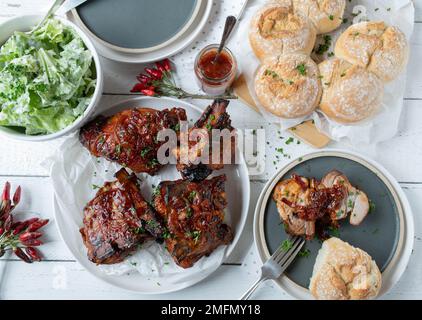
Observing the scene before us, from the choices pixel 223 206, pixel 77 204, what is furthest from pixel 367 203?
pixel 77 204

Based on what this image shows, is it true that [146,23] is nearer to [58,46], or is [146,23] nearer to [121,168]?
[58,46]

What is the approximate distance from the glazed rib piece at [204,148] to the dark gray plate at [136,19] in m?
0.65

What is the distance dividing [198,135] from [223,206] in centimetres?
44

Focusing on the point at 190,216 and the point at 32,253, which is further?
the point at 32,253

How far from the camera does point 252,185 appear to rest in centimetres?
307

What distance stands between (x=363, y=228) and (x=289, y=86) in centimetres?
99

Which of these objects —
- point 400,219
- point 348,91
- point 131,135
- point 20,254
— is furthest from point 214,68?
Result: point 20,254

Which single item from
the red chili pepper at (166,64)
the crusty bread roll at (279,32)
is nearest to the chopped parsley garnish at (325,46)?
the crusty bread roll at (279,32)

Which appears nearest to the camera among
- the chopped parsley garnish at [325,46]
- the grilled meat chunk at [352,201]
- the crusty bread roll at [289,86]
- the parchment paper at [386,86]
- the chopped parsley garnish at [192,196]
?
the chopped parsley garnish at [192,196]

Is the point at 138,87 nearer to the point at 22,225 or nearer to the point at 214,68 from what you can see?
the point at 214,68

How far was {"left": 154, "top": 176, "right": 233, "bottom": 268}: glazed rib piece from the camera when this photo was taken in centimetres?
267

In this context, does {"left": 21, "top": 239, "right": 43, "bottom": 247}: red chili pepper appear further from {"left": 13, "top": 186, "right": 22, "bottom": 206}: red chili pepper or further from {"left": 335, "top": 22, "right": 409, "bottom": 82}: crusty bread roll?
{"left": 335, "top": 22, "right": 409, "bottom": 82}: crusty bread roll

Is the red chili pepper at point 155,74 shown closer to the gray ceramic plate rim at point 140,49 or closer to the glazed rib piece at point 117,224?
the gray ceramic plate rim at point 140,49

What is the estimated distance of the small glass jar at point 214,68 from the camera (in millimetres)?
2969
